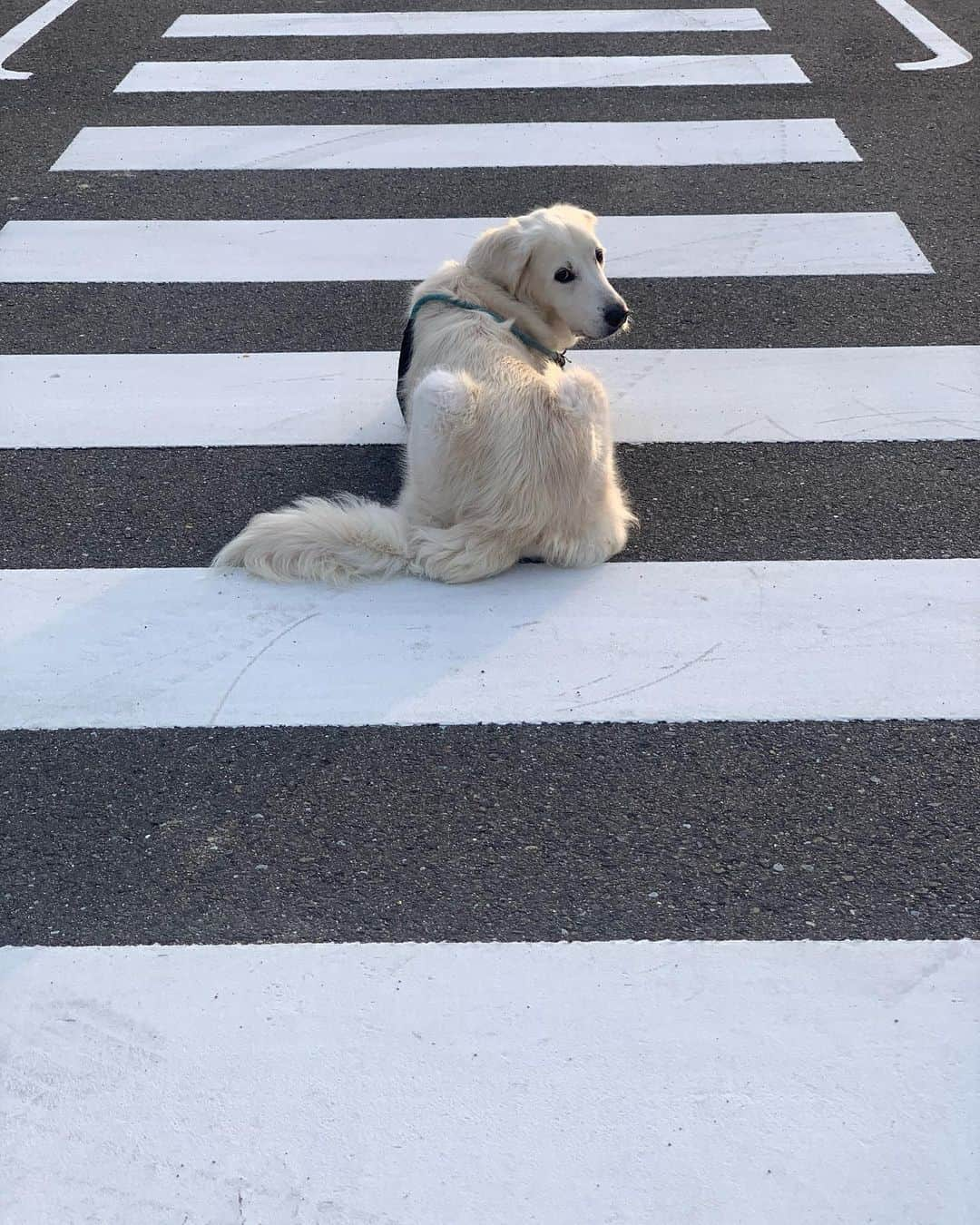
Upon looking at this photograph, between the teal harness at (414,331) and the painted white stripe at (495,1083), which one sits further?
the teal harness at (414,331)

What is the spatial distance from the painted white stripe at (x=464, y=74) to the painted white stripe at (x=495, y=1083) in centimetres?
649

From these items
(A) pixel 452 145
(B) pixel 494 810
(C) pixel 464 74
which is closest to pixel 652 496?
(B) pixel 494 810

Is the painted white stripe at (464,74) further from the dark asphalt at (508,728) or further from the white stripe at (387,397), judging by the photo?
the white stripe at (387,397)

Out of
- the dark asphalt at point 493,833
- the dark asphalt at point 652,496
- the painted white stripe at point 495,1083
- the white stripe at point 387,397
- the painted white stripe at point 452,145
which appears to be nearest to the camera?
the painted white stripe at point 495,1083

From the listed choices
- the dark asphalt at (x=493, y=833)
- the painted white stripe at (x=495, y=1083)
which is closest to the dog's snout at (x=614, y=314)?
the dark asphalt at (x=493, y=833)

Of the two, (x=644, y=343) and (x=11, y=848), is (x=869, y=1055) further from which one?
(x=644, y=343)

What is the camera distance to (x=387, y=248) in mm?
6270

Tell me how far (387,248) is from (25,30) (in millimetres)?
4528

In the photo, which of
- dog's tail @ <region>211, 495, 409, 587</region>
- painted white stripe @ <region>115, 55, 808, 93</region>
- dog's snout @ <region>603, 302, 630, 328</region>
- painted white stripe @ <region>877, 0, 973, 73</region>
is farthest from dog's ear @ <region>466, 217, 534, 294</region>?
painted white stripe @ <region>877, 0, 973, 73</region>

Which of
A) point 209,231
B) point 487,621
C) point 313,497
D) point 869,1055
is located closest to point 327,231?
point 209,231

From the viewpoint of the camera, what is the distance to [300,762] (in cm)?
334

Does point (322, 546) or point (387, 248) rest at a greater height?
point (387, 248)

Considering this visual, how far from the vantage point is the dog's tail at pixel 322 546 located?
4.07 meters

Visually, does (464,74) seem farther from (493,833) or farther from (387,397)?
(493,833)
